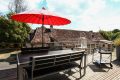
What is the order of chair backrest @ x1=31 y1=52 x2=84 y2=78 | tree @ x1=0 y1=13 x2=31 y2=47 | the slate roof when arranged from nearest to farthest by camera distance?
chair backrest @ x1=31 y1=52 x2=84 y2=78
tree @ x1=0 y1=13 x2=31 y2=47
the slate roof

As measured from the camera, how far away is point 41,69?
3430 millimetres

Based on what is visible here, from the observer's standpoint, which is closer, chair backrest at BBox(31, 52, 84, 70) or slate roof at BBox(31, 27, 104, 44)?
chair backrest at BBox(31, 52, 84, 70)

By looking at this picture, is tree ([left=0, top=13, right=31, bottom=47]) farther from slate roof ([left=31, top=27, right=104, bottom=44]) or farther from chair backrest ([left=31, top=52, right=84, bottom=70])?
chair backrest ([left=31, top=52, right=84, bottom=70])

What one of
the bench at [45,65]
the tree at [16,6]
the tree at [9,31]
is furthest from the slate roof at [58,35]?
the bench at [45,65]

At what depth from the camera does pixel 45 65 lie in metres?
3.27

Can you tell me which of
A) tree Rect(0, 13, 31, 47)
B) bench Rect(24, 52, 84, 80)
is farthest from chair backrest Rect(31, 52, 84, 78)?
tree Rect(0, 13, 31, 47)

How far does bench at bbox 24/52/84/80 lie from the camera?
9.89ft

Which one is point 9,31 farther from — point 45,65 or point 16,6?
point 45,65

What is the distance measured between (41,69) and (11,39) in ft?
55.0

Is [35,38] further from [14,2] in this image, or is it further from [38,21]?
[38,21]

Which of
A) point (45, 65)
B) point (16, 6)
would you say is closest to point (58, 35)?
point (16, 6)

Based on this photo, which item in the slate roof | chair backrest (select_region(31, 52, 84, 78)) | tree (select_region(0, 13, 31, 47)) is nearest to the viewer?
chair backrest (select_region(31, 52, 84, 78))

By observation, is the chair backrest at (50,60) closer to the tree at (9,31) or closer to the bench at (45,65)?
the bench at (45,65)

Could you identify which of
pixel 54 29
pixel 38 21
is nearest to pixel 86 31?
pixel 54 29
